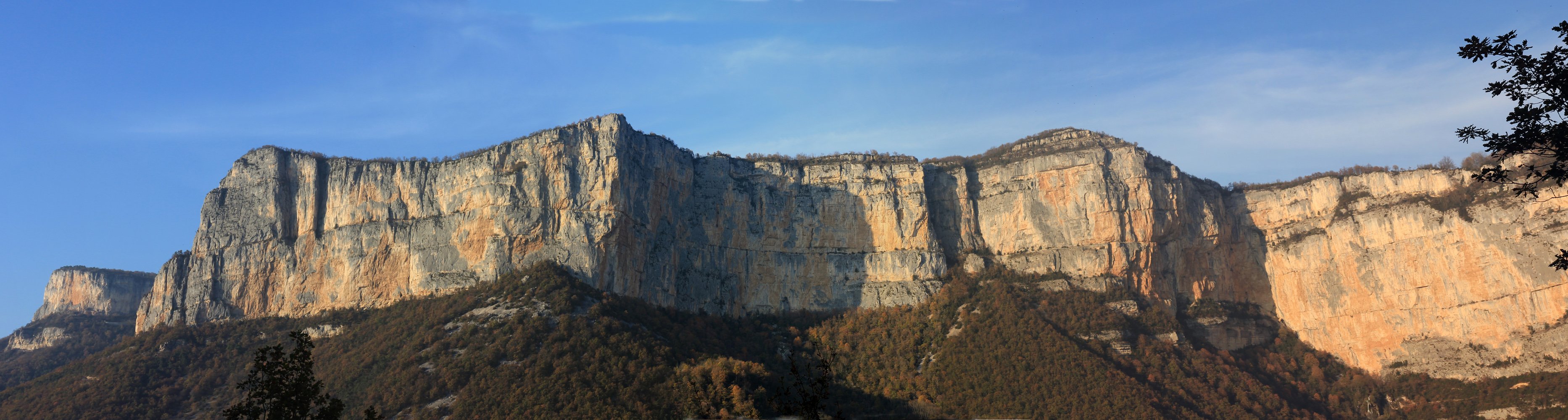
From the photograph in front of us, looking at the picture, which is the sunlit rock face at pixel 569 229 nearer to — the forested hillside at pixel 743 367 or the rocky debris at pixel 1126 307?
the forested hillside at pixel 743 367

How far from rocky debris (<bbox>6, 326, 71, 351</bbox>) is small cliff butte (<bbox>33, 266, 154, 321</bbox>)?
319 inches

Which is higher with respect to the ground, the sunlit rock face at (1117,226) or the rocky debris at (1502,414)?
the sunlit rock face at (1117,226)

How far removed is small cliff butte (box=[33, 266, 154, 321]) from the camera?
108250 mm

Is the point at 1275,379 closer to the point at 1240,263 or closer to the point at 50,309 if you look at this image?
the point at 1240,263

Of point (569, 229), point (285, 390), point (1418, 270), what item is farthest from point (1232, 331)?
point (285, 390)

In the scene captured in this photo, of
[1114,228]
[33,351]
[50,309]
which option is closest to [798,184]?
[1114,228]

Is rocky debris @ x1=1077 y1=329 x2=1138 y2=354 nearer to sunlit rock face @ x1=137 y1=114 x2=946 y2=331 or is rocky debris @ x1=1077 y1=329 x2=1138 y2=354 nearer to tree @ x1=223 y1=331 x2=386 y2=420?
sunlit rock face @ x1=137 y1=114 x2=946 y2=331

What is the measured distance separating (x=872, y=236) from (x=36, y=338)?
282 feet

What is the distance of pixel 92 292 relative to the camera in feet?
356


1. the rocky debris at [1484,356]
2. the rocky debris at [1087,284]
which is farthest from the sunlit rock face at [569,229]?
the rocky debris at [1484,356]

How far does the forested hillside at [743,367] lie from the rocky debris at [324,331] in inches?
6.7

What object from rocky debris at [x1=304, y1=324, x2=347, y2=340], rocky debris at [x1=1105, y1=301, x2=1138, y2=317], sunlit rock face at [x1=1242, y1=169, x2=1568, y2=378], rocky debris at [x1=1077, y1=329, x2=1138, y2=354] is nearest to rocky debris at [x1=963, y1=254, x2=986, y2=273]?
rocky debris at [x1=1105, y1=301, x2=1138, y2=317]

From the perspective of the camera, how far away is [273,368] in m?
24.3

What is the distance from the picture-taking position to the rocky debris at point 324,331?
72188mm
